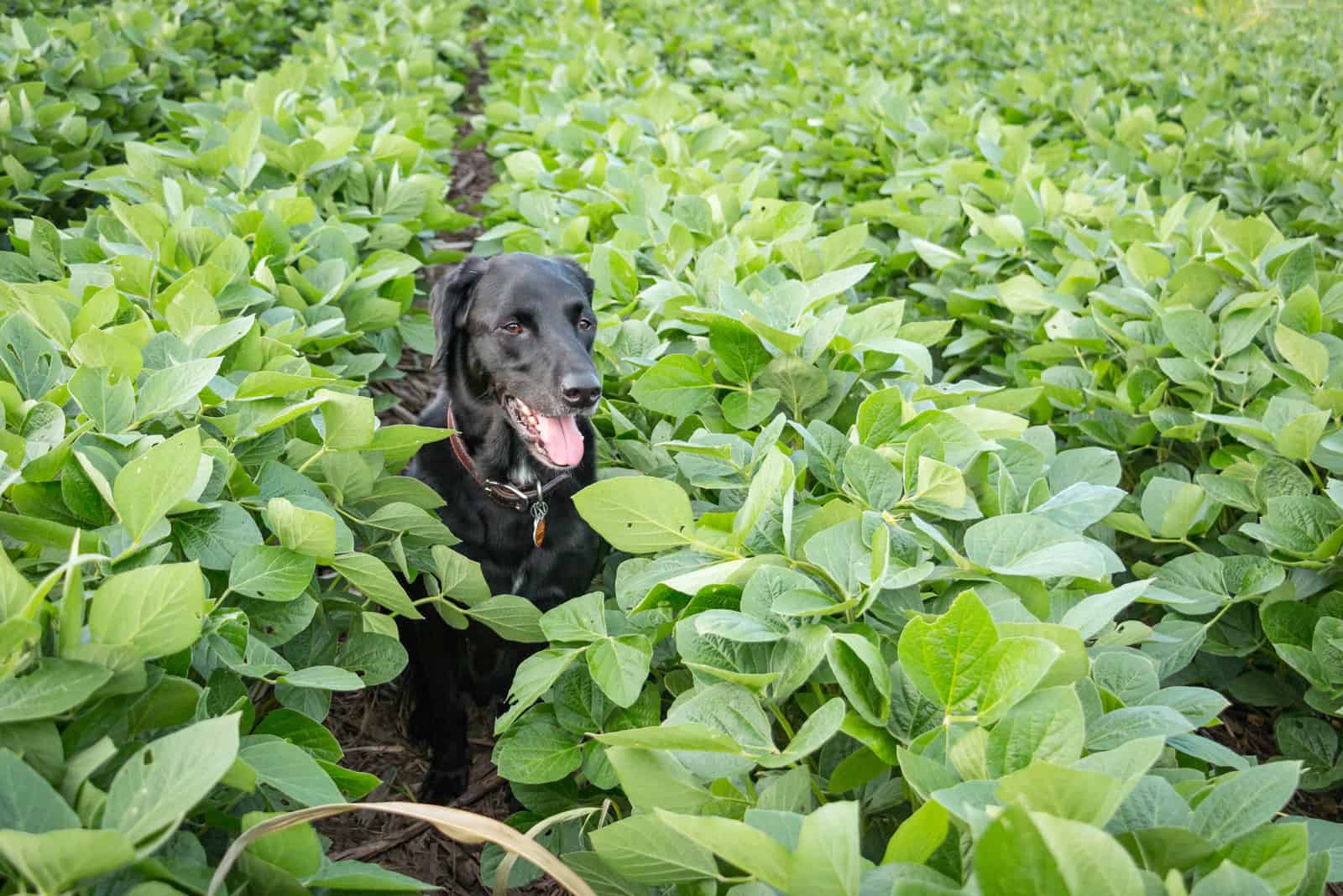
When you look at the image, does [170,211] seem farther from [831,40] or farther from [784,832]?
Result: [831,40]

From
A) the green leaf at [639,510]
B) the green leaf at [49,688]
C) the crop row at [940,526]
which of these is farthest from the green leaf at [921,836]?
the green leaf at [49,688]

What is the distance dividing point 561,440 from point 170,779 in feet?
5.44

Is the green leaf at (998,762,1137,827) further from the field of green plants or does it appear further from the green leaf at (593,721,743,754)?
the green leaf at (593,721,743,754)

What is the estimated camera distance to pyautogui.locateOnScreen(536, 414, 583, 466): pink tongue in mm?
2559

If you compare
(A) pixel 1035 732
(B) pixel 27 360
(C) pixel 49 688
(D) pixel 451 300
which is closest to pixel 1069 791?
(A) pixel 1035 732

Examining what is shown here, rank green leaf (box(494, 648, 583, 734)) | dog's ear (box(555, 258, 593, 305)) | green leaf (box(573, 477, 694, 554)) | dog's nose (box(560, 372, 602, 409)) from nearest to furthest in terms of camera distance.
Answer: green leaf (box(573, 477, 694, 554)), green leaf (box(494, 648, 583, 734)), dog's nose (box(560, 372, 602, 409)), dog's ear (box(555, 258, 593, 305))

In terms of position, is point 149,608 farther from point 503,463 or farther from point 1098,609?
point 503,463

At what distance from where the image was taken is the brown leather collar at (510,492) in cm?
263

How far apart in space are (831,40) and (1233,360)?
26.3ft

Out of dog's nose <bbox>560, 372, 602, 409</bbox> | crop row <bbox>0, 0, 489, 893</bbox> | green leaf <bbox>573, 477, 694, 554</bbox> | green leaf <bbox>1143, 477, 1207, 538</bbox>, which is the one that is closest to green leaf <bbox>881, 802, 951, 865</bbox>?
crop row <bbox>0, 0, 489, 893</bbox>

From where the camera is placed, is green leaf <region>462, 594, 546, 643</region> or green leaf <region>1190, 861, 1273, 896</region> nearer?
green leaf <region>1190, 861, 1273, 896</region>

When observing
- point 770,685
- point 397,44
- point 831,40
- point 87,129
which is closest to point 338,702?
point 770,685

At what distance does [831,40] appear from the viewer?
9633 mm

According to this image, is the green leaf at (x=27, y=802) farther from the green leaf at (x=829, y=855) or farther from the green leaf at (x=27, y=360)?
the green leaf at (x=27, y=360)
